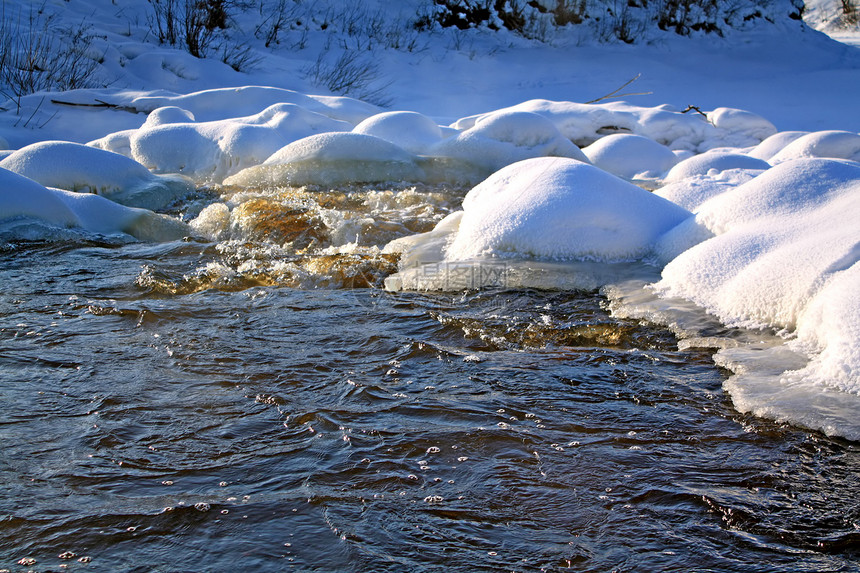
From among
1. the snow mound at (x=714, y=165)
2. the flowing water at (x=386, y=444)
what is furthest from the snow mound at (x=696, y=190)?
the flowing water at (x=386, y=444)

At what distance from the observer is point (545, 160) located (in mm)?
4328

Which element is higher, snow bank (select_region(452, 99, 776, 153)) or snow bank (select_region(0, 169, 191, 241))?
snow bank (select_region(452, 99, 776, 153))

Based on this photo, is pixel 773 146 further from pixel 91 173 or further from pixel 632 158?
pixel 91 173

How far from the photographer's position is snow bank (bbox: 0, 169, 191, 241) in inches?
176

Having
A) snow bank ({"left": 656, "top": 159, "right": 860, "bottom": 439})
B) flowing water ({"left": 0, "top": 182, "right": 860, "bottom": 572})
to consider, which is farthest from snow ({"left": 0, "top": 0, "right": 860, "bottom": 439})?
flowing water ({"left": 0, "top": 182, "right": 860, "bottom": 572})

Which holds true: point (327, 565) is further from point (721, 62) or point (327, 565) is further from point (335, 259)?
point (721, 62)

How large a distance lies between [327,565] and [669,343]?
1839 mm

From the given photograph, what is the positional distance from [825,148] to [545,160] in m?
4.02

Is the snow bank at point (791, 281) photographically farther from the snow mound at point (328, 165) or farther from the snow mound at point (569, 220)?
the snow mound at point (328, 165)

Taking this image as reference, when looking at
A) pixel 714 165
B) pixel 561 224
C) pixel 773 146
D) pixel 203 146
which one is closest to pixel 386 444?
pixel 561 224

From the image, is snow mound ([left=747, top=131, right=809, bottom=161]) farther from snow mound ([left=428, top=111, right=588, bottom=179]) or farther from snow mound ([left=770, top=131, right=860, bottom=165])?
snow mound ([left=428, top=111, right=588, bottom=179])

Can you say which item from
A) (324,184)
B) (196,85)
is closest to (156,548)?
(324,184)

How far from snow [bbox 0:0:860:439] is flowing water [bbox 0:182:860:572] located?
12.1 inches

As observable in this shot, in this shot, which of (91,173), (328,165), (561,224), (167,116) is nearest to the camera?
(561,224)
